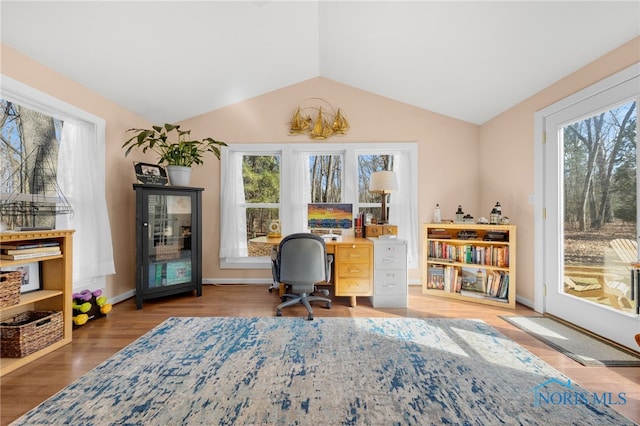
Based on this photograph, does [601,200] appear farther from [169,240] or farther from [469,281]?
[169,240]

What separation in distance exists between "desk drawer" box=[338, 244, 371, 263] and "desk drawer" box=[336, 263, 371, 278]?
0.05m

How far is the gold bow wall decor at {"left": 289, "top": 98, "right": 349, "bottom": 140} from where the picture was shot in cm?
395

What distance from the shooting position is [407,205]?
402 centimetres

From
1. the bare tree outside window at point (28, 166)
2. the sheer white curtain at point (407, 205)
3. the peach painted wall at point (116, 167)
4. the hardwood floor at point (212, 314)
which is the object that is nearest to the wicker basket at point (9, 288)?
the hardwood floor at point (212, 314)

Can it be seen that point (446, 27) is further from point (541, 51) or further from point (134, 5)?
point (134, 5)

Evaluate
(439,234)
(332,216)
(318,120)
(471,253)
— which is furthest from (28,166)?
(471,253)

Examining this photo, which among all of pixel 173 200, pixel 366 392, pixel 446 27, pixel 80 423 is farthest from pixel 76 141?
pixel 446 27

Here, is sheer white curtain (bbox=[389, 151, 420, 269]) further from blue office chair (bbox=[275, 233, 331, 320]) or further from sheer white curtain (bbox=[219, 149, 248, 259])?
sheer white curtain (bbox=[219, 149, 248, 259])

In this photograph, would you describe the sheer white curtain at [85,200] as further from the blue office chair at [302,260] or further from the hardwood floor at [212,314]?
the blue office chair at [302,260]

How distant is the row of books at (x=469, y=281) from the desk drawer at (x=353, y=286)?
990mm

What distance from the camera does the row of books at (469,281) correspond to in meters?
3.21

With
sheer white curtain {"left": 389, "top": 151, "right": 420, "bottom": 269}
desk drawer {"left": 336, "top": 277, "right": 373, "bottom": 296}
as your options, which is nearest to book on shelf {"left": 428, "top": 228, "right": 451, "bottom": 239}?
sheer white curtain {"left": 389, "top": 151, "right": 420, "bottom": 269}

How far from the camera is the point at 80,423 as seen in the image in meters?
1.39

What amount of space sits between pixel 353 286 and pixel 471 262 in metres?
1.49
